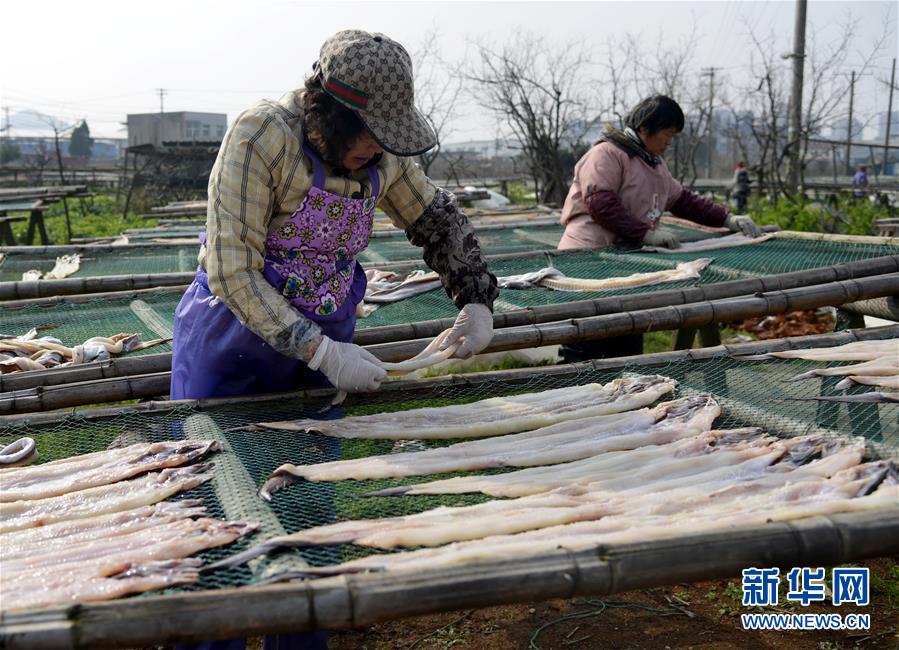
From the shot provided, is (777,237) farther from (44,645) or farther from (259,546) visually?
(44,645)

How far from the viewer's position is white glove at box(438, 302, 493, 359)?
333cm

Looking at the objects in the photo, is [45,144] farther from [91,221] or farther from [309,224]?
[309,224]

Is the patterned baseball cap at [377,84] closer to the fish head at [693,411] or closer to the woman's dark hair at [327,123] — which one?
the woman's dark hair at [327,123]

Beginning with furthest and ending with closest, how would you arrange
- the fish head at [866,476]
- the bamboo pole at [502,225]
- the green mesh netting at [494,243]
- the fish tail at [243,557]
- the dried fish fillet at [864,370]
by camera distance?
the bamboo pole at [502,225]
the green mesh netting at [494,243]
the dried fish fillet at [864,370]
the fish head at [866,476]
the fish tail at [243,557]

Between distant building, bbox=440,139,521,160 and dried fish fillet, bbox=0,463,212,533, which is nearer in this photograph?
dried fish fillet, bbox=0,463,212,533

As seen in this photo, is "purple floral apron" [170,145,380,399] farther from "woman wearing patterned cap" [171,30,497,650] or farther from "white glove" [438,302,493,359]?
"white glove" [438,302,493,359]

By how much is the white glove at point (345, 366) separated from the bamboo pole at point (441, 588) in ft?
4.06

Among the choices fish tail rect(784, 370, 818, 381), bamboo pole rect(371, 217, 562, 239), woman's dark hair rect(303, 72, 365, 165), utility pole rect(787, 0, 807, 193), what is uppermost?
utility pole rect(787, 0, 807, 193)

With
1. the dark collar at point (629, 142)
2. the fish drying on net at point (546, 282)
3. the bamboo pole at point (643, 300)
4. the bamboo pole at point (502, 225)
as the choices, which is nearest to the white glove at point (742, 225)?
the fish drying on net at point (546, 282)

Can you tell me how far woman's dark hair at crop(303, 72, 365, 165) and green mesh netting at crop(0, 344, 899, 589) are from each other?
936mm

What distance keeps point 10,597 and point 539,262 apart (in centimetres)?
497

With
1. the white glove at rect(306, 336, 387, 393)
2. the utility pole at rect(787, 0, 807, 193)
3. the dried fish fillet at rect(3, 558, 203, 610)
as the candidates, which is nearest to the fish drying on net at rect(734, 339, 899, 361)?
the white glove at rect(306, 336, 387, 393)

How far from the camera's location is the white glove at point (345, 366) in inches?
111

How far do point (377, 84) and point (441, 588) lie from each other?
157 centimetres
